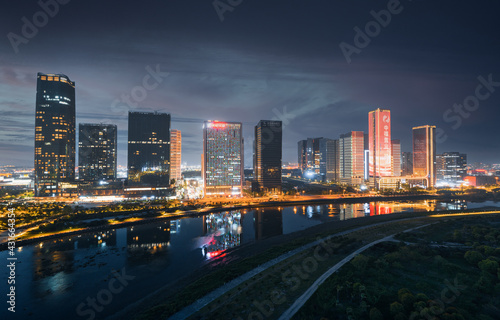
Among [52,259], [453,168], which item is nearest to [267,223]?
[52,259]

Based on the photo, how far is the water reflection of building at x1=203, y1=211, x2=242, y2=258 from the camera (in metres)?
40.0

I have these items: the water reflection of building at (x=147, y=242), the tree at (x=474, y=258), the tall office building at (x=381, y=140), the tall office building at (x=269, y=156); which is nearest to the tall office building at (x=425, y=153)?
the tall office building at (x=381, y=140)

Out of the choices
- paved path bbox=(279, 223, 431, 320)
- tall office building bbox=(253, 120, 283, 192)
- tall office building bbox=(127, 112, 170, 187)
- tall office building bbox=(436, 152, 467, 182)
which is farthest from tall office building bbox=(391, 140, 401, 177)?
tall office building bbox=(127, 112, 170, 187)

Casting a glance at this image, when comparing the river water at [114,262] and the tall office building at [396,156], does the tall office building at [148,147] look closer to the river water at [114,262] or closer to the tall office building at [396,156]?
the river water at [114,262]

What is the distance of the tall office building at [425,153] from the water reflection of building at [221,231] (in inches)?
4870

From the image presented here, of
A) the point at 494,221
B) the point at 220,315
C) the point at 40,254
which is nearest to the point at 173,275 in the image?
the point at 220,315

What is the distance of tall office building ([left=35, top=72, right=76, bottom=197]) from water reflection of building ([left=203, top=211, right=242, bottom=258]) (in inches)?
3466

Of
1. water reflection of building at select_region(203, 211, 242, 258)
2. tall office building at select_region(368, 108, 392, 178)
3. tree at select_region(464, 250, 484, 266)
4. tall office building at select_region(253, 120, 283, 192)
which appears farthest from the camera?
tall office building at select_region(368, 108, 392, 178)

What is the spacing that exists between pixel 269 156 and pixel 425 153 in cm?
10013

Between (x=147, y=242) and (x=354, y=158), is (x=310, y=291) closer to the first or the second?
(x=147, y=242)

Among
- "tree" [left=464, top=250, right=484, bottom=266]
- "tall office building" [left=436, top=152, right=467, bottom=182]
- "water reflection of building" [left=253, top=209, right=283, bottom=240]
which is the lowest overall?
"water reflection of building" [left=253, top=209, right=283, bottom=240]

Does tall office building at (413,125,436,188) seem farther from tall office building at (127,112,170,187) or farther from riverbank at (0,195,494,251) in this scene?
tall office building at (127,112,170,187)

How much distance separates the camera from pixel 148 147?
14112cm

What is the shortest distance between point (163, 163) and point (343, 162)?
118 m
